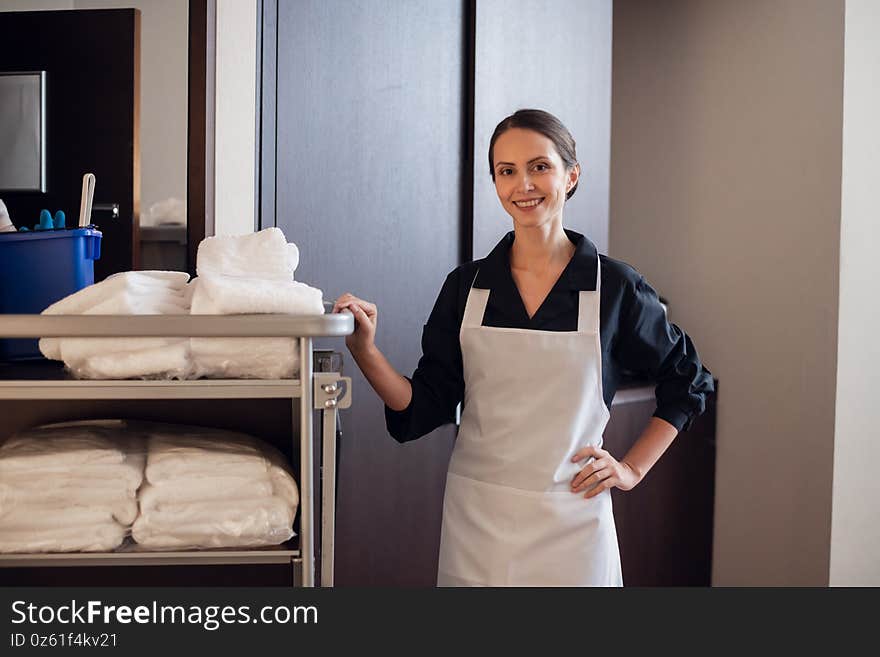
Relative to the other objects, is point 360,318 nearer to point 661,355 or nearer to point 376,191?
point 661,355

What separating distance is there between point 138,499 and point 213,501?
0.09m

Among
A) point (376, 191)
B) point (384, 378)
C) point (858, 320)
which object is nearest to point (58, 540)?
point (384, 378)

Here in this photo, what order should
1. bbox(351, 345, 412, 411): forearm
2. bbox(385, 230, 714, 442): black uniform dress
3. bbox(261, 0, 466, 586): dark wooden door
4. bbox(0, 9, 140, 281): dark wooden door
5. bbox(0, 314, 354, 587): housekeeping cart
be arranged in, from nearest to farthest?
bbox(0, 314, 354, 587): housekeeping cart, bbox(351, 345, 412, 411): forearm, bbox(385, 230, 714, 442): black uniform dress, bbox(0, 9, 140, 281): dark wooden door, bbox(261, 0, 466, 586): dark wooden door

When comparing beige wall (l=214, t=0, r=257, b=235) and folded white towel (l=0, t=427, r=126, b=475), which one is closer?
folded white towel (l=0, t=427, r=126, b=475)

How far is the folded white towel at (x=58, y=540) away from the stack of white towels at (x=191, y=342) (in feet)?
0.58

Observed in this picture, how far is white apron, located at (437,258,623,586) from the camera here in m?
1.39

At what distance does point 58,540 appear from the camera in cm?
100

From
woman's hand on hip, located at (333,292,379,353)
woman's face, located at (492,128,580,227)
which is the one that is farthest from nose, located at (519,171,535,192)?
woman's hand on hip, located at (333,292,379,353)

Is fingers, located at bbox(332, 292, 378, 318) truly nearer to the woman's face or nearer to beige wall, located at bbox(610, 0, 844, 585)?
the woman's face

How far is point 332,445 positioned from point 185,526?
0.62ft

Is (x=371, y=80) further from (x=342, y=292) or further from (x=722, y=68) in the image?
(x=722, y=68)

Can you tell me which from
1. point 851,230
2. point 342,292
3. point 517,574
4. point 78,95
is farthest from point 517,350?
point 851,230

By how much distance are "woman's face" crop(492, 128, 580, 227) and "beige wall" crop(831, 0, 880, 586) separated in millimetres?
1174

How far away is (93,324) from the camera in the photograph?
896 millimetres
